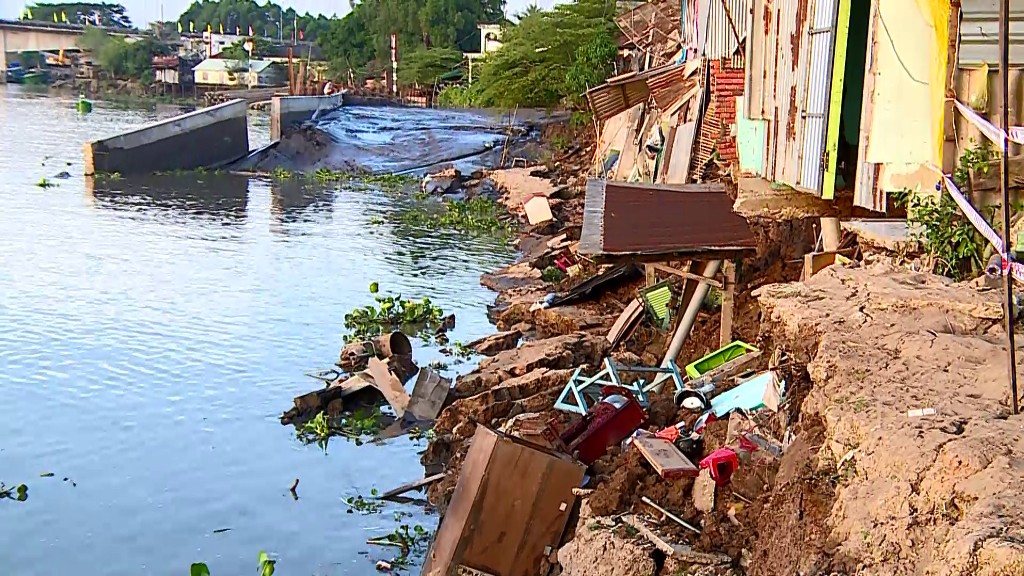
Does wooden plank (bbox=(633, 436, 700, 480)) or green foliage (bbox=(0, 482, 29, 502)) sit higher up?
wooden plank (bbox=(633, 436, 700, 480))

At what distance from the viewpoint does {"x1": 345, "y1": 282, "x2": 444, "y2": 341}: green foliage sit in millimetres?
16188

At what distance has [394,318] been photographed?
16516mm

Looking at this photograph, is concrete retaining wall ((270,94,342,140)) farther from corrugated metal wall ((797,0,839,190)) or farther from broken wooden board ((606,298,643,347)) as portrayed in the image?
corrugated metal wall ((797,0,839,190))

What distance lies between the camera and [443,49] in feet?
219

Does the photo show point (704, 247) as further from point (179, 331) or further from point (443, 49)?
point (443, 49)

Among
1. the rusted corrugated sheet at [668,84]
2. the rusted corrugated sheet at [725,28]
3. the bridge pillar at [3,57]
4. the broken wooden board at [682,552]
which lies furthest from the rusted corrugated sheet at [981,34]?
the bridge pillar at [3,57]

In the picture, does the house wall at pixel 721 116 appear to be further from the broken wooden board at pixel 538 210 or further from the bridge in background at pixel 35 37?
the bridge in background at pixel 35 37

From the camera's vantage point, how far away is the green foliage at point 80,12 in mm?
138375

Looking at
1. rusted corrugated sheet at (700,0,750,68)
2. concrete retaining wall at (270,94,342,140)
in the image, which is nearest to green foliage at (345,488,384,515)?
rusted corrugated sheet at (700,0,750,68)

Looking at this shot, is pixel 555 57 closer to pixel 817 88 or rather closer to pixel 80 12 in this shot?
pixel 817 88

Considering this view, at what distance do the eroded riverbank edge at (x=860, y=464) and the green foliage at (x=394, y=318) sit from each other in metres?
6.05

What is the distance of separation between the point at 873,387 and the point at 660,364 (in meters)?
5.70

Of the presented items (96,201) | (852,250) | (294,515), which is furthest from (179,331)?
(96,201)

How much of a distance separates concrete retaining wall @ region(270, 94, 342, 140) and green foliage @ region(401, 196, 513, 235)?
42.7 ft
